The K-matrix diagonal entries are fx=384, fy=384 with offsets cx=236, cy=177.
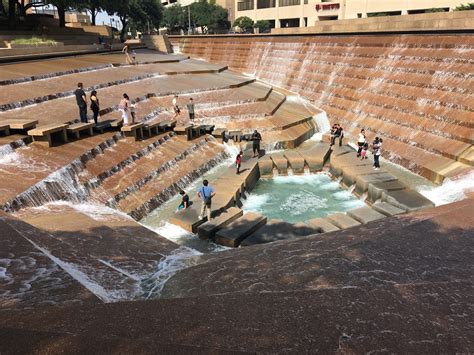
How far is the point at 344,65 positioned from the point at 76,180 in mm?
17334

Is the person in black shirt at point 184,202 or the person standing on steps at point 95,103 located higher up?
the person standing on steps at point 95,103

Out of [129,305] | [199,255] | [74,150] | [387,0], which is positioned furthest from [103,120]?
[387,0]

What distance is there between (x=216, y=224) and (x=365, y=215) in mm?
4146

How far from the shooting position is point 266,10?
210 feet

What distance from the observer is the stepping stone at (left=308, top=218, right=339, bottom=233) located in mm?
10047

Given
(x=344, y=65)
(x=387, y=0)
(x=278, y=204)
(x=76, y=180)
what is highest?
(x=387, y=0)

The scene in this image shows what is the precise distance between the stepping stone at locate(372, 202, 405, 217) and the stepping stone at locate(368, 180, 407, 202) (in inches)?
30.3

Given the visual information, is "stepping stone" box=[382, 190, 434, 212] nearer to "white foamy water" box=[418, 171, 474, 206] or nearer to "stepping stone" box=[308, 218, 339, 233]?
"white foamy water" box=[418, 171, 474, 206]

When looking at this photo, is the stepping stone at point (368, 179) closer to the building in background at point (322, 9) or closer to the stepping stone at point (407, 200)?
the stepping stone at point (407, 200)

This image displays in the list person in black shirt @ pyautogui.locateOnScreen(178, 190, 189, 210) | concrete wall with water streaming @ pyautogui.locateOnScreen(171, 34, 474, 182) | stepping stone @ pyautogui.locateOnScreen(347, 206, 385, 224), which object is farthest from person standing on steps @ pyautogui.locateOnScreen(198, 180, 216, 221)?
concrete wall with water streaming @ pyautogui.locateOnScreen(171, 34, 474, 182)

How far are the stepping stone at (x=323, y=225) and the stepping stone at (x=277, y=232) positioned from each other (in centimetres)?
15

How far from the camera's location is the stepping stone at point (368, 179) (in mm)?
12805

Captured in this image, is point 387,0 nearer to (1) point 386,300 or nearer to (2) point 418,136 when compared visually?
(2) point 418,136

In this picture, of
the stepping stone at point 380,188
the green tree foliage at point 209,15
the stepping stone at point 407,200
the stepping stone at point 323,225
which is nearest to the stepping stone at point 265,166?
the stepping stone at point 380,188
